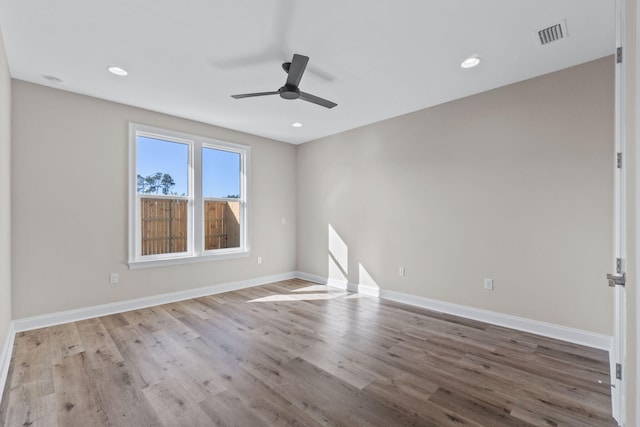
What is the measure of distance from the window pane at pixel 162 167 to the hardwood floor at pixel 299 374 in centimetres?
175

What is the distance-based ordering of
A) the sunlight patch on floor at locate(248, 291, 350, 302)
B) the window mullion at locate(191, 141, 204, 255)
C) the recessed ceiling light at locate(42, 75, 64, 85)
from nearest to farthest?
the recessed ceiling light at locate(42, 75, 64, 85) → the sunlight patch on floor at locate(248, 291, 350, 302) → the window mullion at locate(191, 141, 204, 255)

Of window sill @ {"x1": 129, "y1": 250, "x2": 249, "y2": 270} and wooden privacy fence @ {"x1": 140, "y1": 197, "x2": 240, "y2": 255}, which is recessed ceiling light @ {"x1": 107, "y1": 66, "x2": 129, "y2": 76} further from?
window sill @ {"x1": 129, "y1": 250, "x2": 249, "y2": 270}

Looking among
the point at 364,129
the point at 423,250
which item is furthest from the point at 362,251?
the point at 364,129

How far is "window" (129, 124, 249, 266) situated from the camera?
4012mm

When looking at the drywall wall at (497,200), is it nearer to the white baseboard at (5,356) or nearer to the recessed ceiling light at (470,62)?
the recessed ceiling light at (470,62)

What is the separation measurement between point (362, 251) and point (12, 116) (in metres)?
4.55

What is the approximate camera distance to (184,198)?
442cm

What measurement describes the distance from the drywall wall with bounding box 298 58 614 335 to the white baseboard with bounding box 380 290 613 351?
6 centimetres

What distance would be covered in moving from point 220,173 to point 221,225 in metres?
0.87

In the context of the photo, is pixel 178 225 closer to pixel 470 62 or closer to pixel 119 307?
pixel 119 307

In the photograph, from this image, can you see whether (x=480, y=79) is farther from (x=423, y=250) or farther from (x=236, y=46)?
(x=236, y=46)

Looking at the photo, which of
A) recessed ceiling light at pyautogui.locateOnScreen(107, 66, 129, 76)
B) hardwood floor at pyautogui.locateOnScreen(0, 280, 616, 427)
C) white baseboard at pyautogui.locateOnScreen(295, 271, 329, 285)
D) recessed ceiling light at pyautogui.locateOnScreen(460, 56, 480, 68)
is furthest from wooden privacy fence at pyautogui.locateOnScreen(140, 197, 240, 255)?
recessed ceiling light at pyautogui.locateOnScreen(460, 56, 480, 68)

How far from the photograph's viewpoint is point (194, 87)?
328 centimetres

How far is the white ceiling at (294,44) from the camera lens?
2066mm
